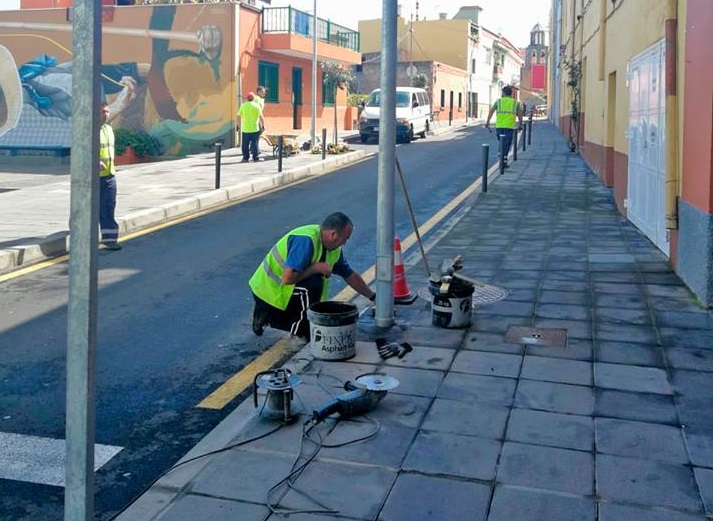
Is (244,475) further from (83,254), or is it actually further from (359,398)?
(83,254)

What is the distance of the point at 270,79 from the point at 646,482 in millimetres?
28426

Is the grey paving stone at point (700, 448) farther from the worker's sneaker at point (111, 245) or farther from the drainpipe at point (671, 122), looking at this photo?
the worker's sneaker at point (111, 245)

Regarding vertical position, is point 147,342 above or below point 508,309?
below

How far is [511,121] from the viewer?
2005cm

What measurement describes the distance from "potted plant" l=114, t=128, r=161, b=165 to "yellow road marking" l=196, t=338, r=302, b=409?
21.5m

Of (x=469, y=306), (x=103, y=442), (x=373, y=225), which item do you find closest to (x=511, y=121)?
(x=373, y=225)

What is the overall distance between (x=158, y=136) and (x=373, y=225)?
17.6 m

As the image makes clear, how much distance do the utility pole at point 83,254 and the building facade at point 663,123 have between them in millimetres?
5728

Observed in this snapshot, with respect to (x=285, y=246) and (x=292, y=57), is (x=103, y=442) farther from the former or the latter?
(x=292, y=57)

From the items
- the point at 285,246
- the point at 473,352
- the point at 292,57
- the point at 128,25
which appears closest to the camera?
the point at 473,352

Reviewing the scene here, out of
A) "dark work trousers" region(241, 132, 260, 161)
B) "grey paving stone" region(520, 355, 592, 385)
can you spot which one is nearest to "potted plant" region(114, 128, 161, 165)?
"dark work trousers" region(241, 132, 260, 161)

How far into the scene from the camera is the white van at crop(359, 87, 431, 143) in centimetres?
3212

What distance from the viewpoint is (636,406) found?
5.00m

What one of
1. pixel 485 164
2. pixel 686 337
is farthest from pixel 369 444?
pixel 485 164
